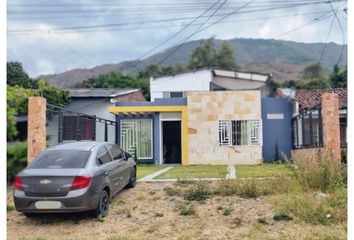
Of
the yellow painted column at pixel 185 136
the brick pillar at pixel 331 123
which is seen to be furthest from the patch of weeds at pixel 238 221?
the yellow painted column at pixel 185 136

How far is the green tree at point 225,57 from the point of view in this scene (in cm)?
4278

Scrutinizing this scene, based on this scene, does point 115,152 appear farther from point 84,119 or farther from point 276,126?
point 276,126

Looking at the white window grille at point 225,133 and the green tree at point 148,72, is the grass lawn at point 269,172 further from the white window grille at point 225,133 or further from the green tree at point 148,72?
the green tree at point 148,72

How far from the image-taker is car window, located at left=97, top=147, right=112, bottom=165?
772 cm

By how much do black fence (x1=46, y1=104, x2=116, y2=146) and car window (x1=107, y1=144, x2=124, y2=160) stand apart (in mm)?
556

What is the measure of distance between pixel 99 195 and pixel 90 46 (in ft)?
9.95

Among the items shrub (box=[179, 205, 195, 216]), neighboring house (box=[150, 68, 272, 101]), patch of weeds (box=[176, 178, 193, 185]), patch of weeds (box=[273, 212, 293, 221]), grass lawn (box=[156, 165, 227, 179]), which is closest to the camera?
patch of weeds (box=[273, 212, 293, 221])

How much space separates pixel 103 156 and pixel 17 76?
2.58 metres

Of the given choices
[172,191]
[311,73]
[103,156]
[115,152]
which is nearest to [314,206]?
[172,191]

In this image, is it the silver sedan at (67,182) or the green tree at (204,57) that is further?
the green tree at (204,57)

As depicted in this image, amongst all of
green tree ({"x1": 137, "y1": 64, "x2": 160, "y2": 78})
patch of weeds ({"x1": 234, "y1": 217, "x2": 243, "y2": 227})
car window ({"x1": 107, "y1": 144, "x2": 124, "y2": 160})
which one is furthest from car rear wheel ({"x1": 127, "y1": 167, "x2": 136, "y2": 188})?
green tree ({"x1": 137, "y1": 64, "x2": 160, "y2": 78})

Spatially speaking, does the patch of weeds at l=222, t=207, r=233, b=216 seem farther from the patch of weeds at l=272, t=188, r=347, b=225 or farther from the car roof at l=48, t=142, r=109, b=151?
the car roof at l=48, t=142, r=109, b=151

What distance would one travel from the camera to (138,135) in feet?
45.7

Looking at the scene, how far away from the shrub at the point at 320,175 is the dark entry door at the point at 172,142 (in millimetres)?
8876
